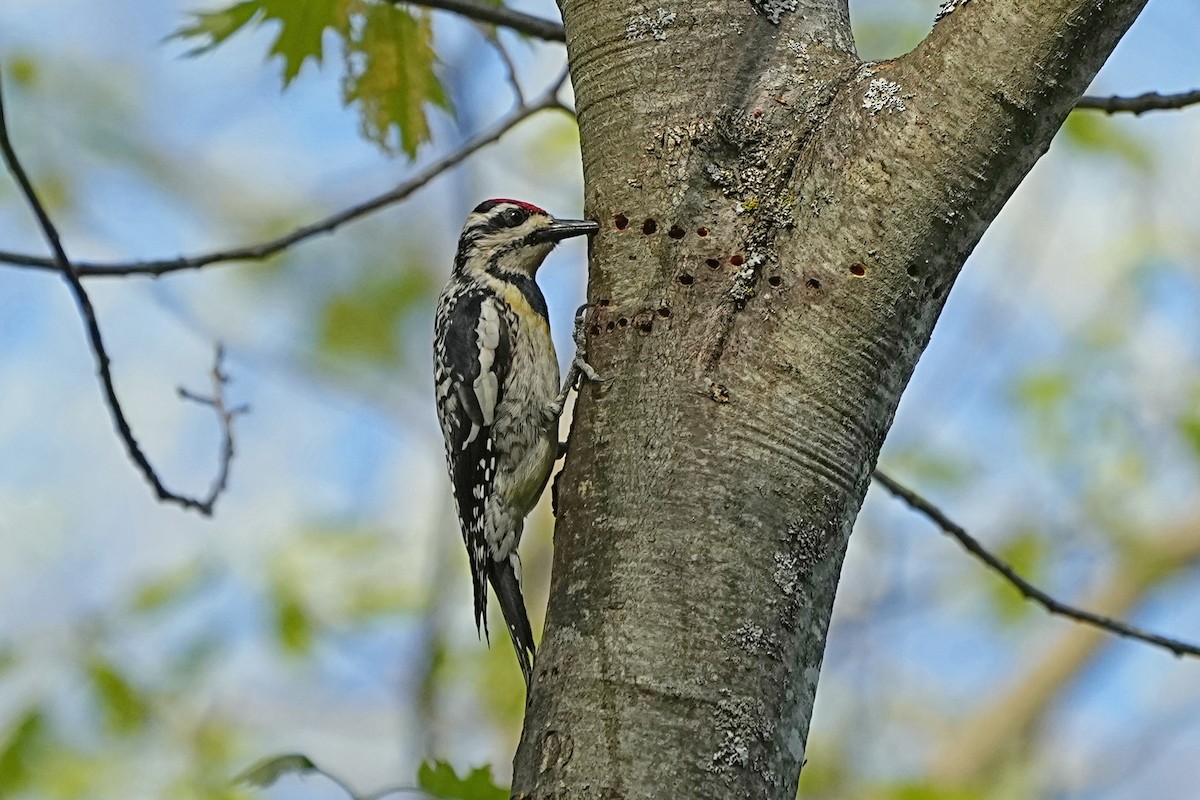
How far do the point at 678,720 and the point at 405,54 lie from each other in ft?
7.28

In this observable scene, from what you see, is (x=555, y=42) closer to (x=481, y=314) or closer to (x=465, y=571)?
(x=481, y=314)

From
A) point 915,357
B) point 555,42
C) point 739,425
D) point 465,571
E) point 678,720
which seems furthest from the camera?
point 465,571

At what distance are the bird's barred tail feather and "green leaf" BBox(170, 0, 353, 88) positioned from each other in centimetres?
146

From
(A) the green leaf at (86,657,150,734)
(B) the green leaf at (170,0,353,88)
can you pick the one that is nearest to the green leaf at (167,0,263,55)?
(B) the green leaf at (170,0,353,88)

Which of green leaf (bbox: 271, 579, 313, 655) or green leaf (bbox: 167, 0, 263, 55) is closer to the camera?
green leaf (bbox: 167, 0, 263, 55)

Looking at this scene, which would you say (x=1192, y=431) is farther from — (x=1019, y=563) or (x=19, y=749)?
(x=19, y=749)

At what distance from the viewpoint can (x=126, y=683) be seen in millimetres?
5539

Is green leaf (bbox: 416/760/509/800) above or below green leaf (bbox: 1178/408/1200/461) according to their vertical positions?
below

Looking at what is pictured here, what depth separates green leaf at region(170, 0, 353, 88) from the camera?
3.18 metres

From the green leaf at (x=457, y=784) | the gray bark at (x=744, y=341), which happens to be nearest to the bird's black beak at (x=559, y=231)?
the gray bark at (x=744, y=341)

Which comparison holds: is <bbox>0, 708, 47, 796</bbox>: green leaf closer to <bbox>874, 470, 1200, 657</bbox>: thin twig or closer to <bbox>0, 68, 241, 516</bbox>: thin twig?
<bbox>0, 68, 241, 516</bbox>: thin twig

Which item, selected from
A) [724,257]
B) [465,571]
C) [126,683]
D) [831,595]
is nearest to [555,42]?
[724,257]

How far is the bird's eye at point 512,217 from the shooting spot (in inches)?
160

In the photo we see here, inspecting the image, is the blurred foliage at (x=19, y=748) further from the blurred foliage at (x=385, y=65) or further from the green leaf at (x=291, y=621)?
the blurred foliage at (x=385, y=65)
